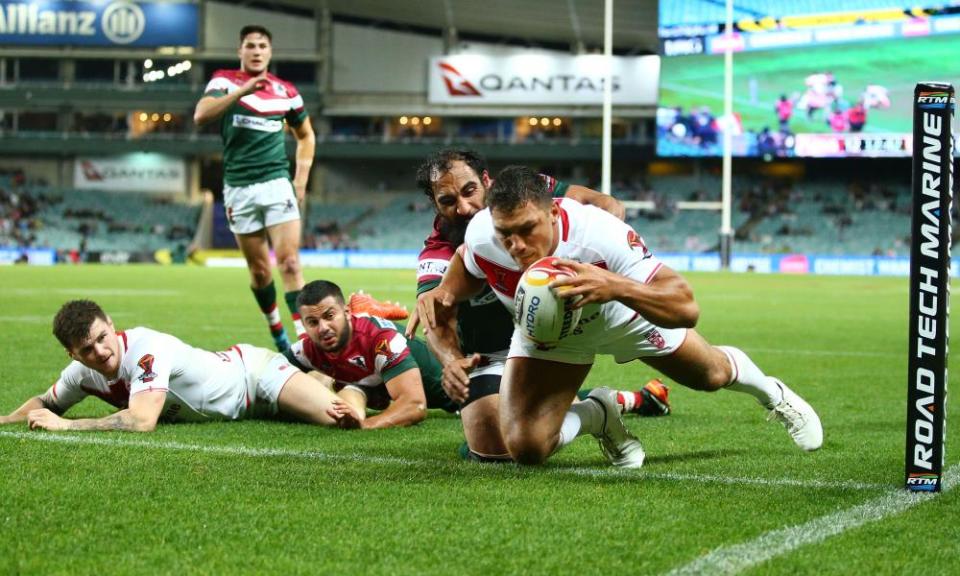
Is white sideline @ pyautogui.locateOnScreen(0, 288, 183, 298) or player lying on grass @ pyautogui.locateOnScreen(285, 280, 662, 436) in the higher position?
player lying on grass @ pyautogui.locateOnScreen(285, 280, 662, 436)

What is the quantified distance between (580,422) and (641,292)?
0.99m

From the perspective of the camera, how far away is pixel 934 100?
13.3 ft

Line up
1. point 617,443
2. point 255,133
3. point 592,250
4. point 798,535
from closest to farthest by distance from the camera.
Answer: point 798,535, point 592,250, point 617,443, point 255,133

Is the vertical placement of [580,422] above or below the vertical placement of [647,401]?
above

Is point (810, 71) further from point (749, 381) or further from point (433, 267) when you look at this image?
point (749, 381)

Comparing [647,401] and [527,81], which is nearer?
[647,401]

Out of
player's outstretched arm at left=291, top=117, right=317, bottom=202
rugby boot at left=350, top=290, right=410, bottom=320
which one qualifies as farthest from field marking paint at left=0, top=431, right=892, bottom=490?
player's outstretched arm at left=291, top=117, right=317, bottom=202

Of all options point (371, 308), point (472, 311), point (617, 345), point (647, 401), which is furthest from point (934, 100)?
point (371, 308)

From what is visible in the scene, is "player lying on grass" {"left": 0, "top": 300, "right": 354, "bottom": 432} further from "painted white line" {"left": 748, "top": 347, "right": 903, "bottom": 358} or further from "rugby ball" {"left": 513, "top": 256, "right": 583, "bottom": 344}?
"painted white line" {"left": 748, "top": 347, "right": 903, "bottom": 358}

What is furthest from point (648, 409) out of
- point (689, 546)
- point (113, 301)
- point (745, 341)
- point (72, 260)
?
point (72, 260)

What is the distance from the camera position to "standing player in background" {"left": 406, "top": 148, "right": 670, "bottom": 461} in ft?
16.4

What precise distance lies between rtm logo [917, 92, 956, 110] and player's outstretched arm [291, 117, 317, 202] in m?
6.35

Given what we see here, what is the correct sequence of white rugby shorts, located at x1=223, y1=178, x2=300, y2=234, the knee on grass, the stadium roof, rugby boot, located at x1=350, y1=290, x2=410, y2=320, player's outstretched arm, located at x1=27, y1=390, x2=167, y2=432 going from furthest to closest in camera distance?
the stadium roof, white rugby shorts, located at x1=223, y1=178, x2=300, y2=234, rugby boot, located at x1=350, y1=290, x2=410, y2=320, player's outstretched arm, located at x1=27, y1=390, x2=167, y2=432, the knee on grass

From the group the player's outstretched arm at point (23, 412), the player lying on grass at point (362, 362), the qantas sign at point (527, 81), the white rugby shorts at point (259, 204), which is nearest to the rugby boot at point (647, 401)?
the player lying on grass at point (362, 362)
